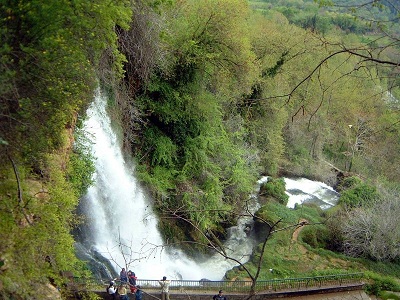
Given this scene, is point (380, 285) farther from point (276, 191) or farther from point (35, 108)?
point (35, 108)

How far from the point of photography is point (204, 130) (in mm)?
19062

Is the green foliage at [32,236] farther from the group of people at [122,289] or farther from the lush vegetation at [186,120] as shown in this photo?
the group of people at [122,289]

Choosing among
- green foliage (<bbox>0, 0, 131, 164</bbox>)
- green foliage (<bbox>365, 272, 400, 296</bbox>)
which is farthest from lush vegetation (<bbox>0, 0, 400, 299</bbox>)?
green foliage (<bbox>365, 272, 400, 296</bbox>)

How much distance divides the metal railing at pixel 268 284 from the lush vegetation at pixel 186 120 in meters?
1.58

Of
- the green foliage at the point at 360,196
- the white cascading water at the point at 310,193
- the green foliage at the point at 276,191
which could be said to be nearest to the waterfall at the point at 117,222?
the green foliage at the point at 276,191

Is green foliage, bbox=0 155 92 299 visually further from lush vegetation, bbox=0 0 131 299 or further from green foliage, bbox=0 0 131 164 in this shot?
green foliage, bbox=0 0 131 164

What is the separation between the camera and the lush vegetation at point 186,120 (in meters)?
7.84

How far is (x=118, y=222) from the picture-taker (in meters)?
14.9

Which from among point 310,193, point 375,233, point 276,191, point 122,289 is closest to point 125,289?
point 122,289

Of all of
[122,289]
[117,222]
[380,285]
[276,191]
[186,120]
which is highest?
[186,120]

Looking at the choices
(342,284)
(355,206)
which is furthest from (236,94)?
(342,284)

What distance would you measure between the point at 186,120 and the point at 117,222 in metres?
5.42

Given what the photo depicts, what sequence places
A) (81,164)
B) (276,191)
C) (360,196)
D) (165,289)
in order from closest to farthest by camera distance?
(165,289), (81,164), (360,196), (276,191)

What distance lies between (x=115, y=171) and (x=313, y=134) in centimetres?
2038
